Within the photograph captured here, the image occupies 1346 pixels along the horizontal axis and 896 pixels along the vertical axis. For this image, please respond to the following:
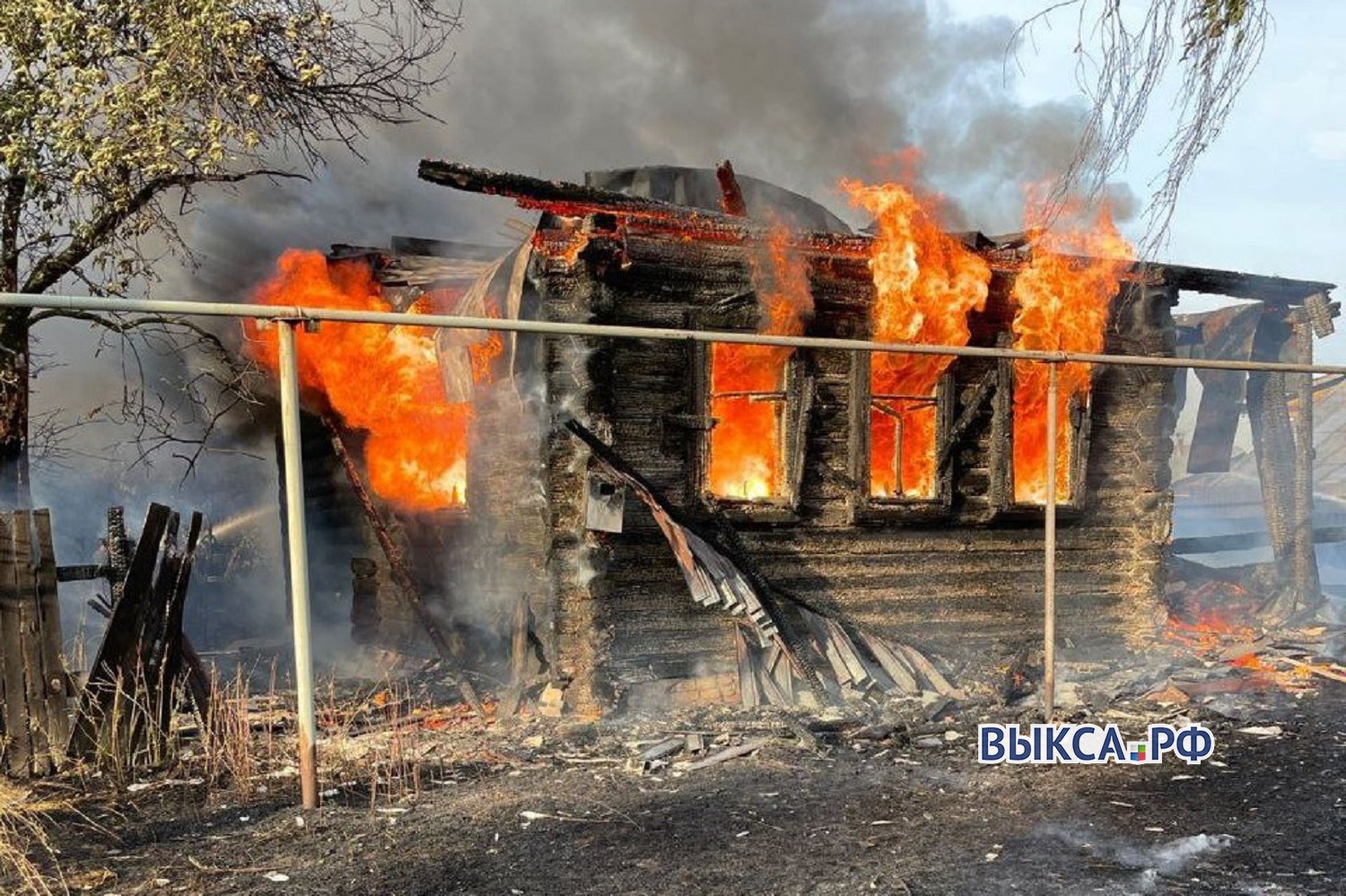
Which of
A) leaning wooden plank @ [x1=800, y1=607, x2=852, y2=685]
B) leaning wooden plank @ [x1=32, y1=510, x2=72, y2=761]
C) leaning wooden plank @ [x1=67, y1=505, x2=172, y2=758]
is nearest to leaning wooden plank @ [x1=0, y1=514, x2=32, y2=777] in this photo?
leaning wooden plank @ [x1=32, y1=510, x2=72, y2=761]

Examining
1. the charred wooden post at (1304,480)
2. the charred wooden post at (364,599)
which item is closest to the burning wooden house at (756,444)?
the charred wooden post at (364,599)

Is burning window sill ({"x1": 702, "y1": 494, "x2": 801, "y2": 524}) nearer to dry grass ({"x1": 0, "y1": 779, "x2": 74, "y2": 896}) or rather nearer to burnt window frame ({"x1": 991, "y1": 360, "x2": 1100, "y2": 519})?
burnt window frame ({"x1": 991, "y1": 360, "x2": 1100, "y2": 519})

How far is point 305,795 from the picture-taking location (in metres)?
5.64

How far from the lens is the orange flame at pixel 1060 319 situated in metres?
11.1

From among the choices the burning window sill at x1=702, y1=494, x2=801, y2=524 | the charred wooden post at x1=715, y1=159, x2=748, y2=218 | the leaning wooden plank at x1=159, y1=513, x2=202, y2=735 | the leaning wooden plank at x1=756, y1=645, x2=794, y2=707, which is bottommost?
the leaning wooden plank at x1=756, y1=645, x2=794, y2=707

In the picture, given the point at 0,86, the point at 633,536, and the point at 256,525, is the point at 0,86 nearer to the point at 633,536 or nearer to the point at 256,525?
the point at 633,536

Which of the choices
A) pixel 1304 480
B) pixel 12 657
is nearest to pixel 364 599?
pixel 12 657

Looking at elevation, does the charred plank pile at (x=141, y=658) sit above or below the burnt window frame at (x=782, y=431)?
below

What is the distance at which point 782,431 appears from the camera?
33.0 ft

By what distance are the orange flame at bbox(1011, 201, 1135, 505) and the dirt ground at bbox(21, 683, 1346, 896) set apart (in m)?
4.22

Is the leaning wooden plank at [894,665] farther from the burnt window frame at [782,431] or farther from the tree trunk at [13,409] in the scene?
the tree trunk at [13,409]

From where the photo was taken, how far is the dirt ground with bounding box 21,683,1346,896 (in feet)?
16.5

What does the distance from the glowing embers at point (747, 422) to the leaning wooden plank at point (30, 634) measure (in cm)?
582

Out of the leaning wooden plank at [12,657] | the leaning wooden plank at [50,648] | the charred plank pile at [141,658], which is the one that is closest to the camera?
the leaning wooden plank at [12,657]
